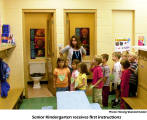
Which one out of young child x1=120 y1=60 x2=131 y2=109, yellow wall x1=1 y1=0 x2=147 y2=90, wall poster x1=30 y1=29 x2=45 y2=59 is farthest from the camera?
wall poster x1=30 y1=29 x2=45 y2=59

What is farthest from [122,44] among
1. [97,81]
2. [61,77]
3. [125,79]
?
[61,77]

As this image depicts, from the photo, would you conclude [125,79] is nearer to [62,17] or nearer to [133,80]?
[133,80]

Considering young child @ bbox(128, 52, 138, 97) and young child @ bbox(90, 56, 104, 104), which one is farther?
young child @ bbox(90, 56, 104, 104)

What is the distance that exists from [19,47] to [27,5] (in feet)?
3.18

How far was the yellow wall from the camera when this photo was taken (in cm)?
459

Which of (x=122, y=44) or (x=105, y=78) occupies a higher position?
(x=122, y=44)

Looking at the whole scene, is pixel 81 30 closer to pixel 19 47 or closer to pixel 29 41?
pixel 29 41

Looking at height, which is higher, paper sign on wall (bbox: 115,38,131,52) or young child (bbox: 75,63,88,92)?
paper sign on wall (bbox: 115,38,131,52)

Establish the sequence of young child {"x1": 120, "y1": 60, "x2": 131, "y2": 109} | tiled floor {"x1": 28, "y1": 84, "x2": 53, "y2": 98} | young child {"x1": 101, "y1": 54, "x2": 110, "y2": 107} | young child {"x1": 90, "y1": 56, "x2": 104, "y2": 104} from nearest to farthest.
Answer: young child {"x1": 120, "y1": 60, "x2": 131, "y2": 109}
young child {"x1": 90, "y1": 56, "x2": 104, "y2": 104}
young child {"x1": 101, "y1": 54, "x2": 110, "y2": 107}
tiled floor {"x1": 28, "y1": 84, "x2": 53, "y2": 98}

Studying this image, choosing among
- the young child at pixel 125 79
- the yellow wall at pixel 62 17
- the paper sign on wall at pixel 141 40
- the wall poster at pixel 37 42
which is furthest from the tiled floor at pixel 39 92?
Result: the paper sign on wall at pixel 141 40

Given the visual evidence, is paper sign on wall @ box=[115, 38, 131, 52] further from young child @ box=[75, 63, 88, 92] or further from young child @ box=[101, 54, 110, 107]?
young child @ box=[75, 63, 88, 92]

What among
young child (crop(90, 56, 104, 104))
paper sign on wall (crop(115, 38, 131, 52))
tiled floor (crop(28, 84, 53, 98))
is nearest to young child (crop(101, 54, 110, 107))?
young child (crop(90, 56, 104, 104))

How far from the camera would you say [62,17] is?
15.5 feet

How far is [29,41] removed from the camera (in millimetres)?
6238
